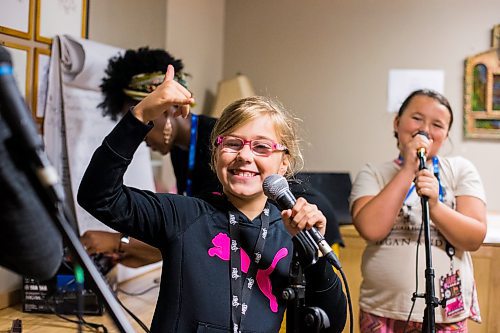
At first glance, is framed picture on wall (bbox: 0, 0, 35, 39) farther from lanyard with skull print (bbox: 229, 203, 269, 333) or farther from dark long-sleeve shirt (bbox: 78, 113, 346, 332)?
lanyard with skull print (bbox: 229, 203, 269, 333)

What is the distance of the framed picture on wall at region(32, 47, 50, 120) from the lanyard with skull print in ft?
3.24

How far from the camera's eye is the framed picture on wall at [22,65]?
184 centimetres

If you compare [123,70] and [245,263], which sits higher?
[123,70]

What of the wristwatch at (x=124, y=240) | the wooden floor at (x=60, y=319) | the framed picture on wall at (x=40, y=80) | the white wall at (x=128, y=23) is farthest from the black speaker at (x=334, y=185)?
the framed picture on wall at (x=40, y=80)

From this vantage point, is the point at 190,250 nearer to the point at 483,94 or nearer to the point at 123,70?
the point at 123,70

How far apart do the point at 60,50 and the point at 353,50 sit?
2162mm

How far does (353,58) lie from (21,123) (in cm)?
331

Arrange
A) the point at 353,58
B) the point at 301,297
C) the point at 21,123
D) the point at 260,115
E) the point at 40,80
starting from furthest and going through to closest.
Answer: the point at 353,58, the point at 40,80, the point at 260,115, the point at 301,297, the point at 21,123

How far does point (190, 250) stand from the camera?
4.07 feet

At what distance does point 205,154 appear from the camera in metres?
1.97

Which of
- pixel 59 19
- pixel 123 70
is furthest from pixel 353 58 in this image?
pixel 59 19

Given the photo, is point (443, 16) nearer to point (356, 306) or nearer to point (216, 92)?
point (216, 92)

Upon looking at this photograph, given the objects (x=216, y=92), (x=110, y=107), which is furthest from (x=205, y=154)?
(x=216, y=92)

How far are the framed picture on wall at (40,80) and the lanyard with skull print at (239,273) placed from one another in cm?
99
